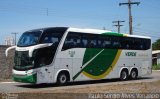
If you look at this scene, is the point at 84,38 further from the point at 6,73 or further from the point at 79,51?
the point at 6,73

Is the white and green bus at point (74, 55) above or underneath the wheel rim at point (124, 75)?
above

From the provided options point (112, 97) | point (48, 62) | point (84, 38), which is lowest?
point (112, 97)

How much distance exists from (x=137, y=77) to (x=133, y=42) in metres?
3.61

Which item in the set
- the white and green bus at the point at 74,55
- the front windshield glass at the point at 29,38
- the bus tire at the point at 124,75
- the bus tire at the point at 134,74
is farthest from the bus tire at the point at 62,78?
the bus tire at the point at 134,74

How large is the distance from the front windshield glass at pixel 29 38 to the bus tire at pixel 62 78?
2.83 meters

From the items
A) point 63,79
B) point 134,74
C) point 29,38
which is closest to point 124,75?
Result: point 134,74

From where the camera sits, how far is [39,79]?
2206cm

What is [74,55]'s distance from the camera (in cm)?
2402

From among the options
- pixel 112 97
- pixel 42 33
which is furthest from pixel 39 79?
pixel 112 97

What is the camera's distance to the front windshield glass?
22123mm

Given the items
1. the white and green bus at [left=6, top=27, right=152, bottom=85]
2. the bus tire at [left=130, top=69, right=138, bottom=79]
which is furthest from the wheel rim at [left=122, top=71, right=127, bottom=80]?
the bus tire at [left=130, top=69, right=138, bottom=79]

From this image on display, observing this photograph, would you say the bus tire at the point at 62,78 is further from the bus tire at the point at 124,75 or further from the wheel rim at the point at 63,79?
the bus tire at the point at 124,75

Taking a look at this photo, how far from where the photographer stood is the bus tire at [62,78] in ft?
76.6

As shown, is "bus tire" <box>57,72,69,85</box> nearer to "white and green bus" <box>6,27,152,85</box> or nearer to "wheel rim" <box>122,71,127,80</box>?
"white and green bus" <box>6,27,152,85</box>
